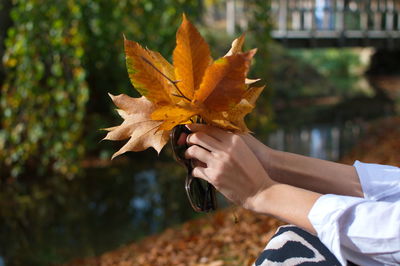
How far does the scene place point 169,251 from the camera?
125 inches

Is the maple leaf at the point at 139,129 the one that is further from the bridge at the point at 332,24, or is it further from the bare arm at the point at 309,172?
the bridge at the point at 332,24

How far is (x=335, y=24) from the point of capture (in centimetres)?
1410

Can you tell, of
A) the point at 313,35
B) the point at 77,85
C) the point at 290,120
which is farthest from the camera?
the point at 313,35

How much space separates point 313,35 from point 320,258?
498 inches

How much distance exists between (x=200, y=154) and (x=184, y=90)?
132 millimetres

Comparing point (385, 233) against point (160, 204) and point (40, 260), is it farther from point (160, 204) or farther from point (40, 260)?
point (160, 204)

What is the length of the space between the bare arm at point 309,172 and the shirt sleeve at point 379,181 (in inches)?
0.7

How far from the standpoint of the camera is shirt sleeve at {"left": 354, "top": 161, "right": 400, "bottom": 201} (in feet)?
3.43

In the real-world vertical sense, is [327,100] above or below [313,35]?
below

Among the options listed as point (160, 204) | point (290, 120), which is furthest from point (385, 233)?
point (290, 120)

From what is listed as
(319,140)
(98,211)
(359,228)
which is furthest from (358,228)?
(319,140)

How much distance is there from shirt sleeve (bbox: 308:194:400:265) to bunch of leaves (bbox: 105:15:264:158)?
0.85 feet

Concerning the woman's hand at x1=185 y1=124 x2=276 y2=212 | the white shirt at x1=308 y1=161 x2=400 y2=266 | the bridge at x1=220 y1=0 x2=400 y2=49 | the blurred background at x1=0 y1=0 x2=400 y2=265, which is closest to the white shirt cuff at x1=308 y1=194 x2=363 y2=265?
the white shirt at x1=308 y1=161 x2=400 y2=266

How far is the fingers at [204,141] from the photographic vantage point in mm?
954
